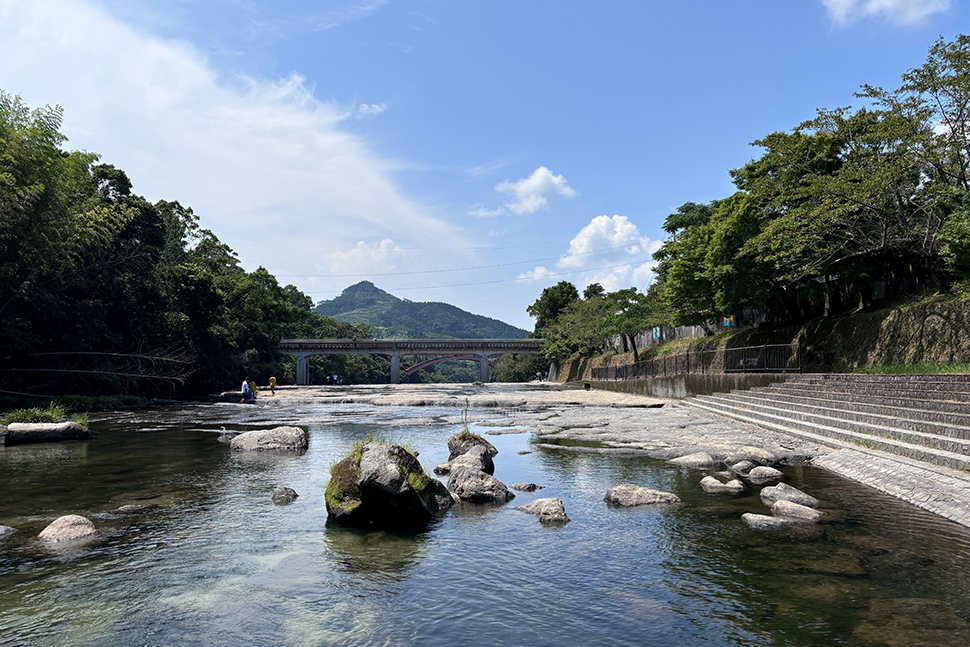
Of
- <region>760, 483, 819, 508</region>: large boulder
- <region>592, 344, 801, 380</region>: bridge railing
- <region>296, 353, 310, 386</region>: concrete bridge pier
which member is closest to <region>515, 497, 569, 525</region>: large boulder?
<region>760, 483, 819, 508</region>: large boulder

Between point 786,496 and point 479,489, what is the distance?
187 inches

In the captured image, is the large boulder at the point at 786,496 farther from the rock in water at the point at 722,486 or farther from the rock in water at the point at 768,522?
the rock in water at the point at 768,522

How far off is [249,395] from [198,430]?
15393 mm

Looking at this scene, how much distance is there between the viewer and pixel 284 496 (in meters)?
9.80

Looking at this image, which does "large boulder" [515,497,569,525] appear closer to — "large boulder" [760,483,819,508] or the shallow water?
the shallow water

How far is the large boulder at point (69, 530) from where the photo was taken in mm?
7523

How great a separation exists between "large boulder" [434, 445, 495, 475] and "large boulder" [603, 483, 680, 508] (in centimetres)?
296

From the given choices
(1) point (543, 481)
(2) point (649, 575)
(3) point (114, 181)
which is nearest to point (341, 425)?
(1) point (543, 481)

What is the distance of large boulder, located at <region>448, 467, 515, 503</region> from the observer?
955cm

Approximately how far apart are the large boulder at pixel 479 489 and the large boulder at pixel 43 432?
14779mm

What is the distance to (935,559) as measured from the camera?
6305mm

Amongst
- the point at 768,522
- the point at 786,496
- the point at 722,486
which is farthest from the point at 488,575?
the point at 722,486

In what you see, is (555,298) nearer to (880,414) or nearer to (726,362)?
(726,362)

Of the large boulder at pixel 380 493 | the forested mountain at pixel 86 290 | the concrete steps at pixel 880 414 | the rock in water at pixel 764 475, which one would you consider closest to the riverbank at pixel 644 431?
the concrete steps at pixel 880 414
